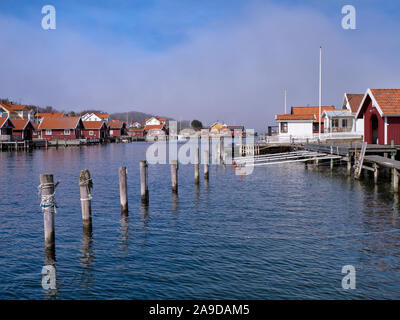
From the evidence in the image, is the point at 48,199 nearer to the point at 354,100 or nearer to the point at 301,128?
the point at 301,128

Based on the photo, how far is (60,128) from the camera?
10150cm

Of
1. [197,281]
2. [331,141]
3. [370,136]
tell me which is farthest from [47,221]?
[331,141]

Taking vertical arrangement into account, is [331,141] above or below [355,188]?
above

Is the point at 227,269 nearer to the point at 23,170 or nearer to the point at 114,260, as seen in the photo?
the point at 114,260

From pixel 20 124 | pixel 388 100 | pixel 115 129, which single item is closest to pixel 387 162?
pixel 388 100

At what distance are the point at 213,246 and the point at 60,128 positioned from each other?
95.0m

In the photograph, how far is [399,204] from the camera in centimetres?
2116

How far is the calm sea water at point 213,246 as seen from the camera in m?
10.8

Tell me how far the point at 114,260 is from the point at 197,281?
10.9ft

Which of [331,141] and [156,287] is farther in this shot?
[331,141]

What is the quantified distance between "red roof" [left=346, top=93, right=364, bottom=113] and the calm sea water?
3740 cm

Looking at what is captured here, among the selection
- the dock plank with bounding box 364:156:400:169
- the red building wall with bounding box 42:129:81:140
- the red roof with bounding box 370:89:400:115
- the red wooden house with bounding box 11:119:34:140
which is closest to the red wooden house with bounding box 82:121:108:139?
the red building wall with bounding box 42:129:81:140

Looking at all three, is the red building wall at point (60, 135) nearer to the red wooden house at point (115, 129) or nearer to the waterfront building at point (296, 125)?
the red wooden house at point (115, 129)

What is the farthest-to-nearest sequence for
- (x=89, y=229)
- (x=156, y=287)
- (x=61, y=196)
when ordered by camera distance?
(x=61, y=196)
(x=89, y=229)
(x=156, y=287)
